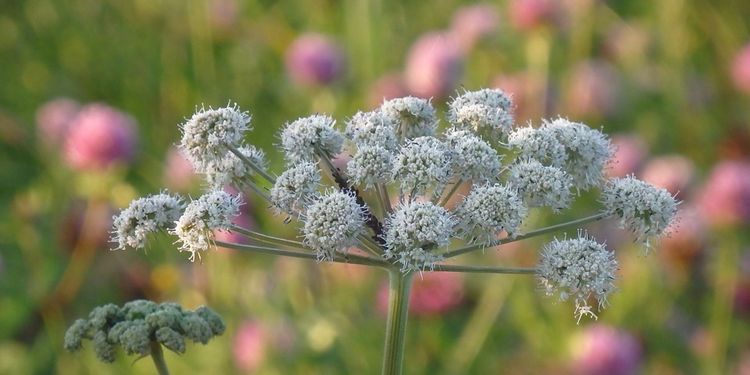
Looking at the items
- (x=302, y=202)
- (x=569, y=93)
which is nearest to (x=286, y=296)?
(x=569, y=93)

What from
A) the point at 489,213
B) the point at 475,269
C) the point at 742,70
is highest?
the point at 742,70

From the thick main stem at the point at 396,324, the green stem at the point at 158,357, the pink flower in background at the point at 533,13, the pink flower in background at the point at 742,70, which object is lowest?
the green stem at the point at 158,357

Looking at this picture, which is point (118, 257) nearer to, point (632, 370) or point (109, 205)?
point (109, 205)

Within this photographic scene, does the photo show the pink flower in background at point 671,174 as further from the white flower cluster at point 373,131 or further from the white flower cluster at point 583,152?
the white flower cluster at point 373,131

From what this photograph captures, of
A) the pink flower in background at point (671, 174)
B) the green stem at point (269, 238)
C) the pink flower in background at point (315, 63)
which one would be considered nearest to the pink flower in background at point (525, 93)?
the pink flower in background at point (671, 174)

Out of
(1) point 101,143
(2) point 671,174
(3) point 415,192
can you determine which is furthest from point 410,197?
(2) point 671,174

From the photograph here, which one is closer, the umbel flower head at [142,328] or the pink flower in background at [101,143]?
the umbel flower head at [142,328]

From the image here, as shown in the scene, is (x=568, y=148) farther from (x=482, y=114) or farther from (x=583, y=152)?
(x=482, y=114)

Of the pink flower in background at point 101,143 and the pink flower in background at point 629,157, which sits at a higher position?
the pink flower in background at point 629,157
